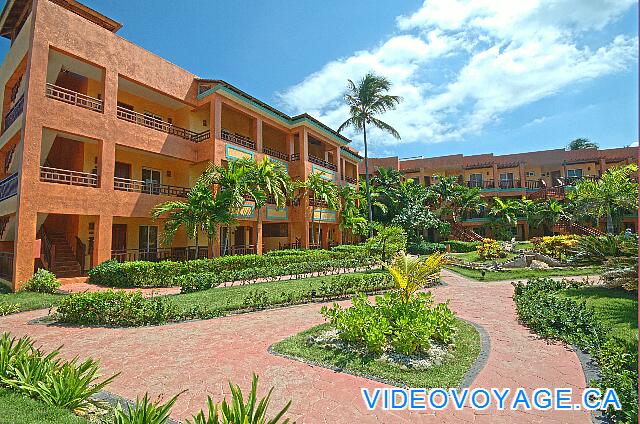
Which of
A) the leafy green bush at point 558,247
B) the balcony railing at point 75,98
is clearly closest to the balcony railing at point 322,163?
the balcony railing at point 75,98

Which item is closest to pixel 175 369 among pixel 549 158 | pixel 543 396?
pixel 543 396

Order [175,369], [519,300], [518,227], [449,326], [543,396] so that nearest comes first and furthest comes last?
[543,396] → [175,369] → [449,326] → [519,300] → [518,227]

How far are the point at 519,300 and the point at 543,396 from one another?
575 cm

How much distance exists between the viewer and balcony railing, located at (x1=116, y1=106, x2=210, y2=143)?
1697 cm

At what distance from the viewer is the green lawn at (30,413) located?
350 cm

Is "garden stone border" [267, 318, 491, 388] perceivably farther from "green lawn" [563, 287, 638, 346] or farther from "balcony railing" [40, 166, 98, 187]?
"balcony railing" [40, 166, 98, 187]

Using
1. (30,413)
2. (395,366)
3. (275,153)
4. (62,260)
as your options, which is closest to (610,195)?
(275,153)

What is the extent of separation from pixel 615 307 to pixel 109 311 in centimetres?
1251

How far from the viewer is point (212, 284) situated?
13.1 metres

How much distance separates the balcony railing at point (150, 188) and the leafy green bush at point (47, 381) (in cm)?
1328

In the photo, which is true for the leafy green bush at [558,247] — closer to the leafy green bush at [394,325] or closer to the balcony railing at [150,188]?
the leafy green bush at [394,325]

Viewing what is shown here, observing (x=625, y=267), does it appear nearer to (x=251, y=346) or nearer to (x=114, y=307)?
(x=251, y=346)

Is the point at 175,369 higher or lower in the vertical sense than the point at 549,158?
lower

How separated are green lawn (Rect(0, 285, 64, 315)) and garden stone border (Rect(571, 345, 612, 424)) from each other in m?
13.4
